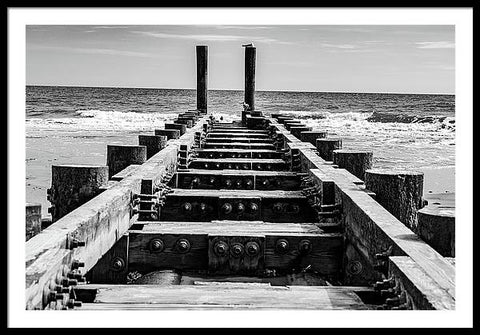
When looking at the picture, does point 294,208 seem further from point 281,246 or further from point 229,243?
point 229,243

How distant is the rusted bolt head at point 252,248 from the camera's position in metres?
4.25

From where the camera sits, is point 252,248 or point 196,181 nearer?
point 252,248

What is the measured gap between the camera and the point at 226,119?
159ft

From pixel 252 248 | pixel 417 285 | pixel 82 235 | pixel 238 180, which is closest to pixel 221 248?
pixel 252 248

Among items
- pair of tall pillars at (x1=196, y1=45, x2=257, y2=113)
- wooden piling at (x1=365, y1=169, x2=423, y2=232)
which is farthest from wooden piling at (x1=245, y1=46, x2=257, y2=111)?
wooden piling at (x1=365, y1=169, x2=423, y2=232)

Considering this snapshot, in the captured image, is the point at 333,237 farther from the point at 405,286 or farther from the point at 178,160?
the point at 178,160

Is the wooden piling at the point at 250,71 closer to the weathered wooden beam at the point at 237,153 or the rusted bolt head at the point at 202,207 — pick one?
the weathered wooden beam at the point at 237,153

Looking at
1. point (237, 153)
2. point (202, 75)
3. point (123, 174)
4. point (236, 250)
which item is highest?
point (202, 75)

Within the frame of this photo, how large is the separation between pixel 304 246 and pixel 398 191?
0.84m

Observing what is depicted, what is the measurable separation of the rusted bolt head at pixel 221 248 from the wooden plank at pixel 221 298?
0.74m

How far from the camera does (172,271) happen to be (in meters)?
4.33
